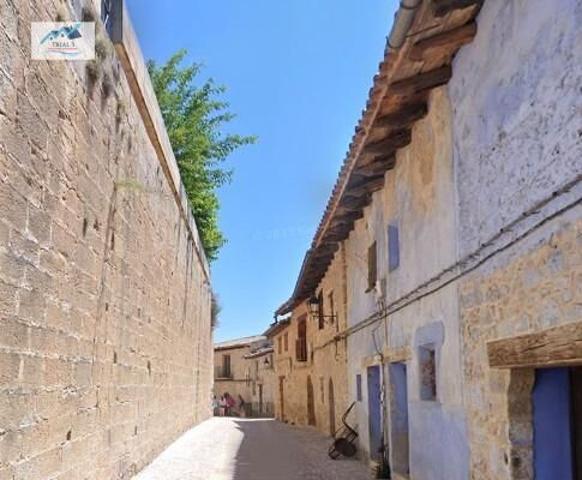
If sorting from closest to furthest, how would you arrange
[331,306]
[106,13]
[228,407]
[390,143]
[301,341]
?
[106,13], [390,143], [331,306], [301,341], [228,407]

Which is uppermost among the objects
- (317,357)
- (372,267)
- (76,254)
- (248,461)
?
(372,267)

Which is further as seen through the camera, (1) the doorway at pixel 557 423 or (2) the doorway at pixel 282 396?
(2) the doorway at pixel 282 396

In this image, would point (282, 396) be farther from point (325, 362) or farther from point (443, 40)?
point (443, 40)

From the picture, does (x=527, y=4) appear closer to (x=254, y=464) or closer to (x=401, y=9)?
(x=401, y=9)

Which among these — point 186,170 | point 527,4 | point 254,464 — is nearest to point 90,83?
point 527,4

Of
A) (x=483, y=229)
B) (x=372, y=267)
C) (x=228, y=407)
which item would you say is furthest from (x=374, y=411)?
(x=228, y=407)

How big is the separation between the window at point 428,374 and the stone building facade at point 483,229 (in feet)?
0.05

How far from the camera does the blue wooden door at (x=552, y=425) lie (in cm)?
472

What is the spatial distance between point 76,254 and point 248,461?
314 inches

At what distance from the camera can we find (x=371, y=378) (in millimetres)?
11180

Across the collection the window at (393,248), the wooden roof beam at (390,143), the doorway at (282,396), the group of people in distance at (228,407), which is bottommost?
the group of people in distance at (228,407)

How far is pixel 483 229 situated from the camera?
18.2 ft

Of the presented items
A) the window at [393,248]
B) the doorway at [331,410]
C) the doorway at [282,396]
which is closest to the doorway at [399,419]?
the window at [393,248]

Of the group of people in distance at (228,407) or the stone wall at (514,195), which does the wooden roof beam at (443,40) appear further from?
the group of people in distance at (228,407)
